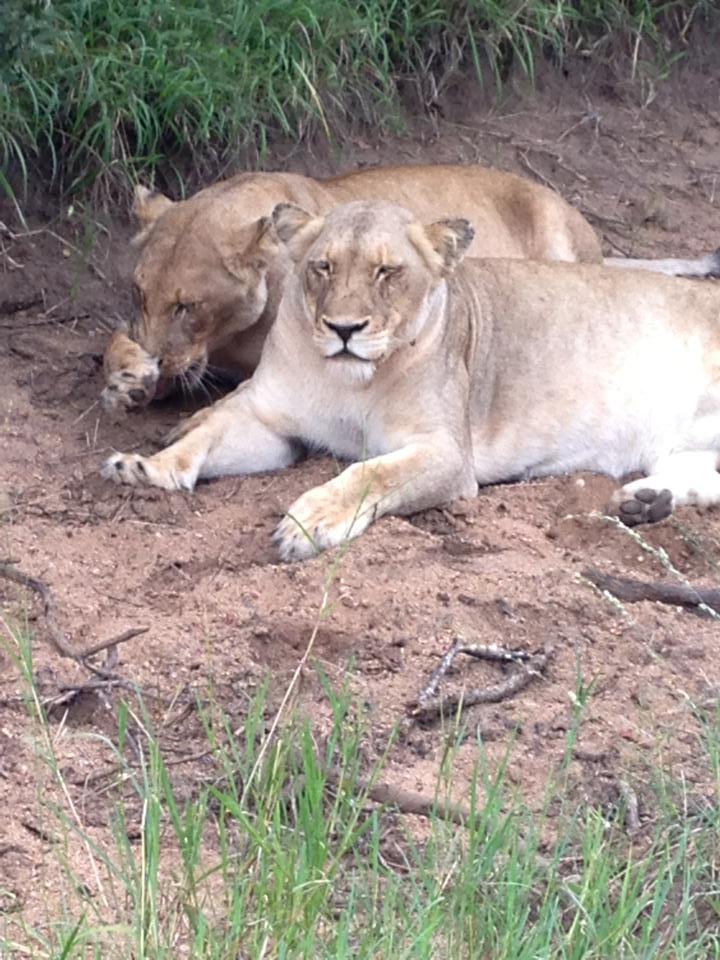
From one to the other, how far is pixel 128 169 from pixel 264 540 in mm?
2151

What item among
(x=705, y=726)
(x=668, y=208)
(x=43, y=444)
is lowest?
(x=668, y=208)

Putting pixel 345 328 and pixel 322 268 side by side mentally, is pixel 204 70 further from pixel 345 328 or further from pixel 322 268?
pixel 345 328

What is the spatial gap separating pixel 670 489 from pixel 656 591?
3.00 ft

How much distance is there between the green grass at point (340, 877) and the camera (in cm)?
279

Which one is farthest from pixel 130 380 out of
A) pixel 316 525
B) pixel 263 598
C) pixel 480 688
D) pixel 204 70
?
pixel 480 688

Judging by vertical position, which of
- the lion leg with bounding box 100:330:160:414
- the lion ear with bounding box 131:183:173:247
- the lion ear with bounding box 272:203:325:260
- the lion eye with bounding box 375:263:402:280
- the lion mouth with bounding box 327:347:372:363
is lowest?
the lion leg with bounding box 100:330:160:414

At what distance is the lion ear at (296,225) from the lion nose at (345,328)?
0.40 meters

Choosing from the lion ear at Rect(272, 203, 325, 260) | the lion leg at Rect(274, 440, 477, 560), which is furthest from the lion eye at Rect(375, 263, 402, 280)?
the lion leg at Rect(274, 440, 477, 560)

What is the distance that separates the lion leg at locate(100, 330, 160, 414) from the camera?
17.8ft

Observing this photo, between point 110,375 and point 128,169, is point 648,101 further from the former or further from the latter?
point 110,375

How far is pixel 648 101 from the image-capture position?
26.7 ft

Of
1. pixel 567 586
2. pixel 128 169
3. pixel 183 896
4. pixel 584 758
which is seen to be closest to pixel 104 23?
pixel 128 169

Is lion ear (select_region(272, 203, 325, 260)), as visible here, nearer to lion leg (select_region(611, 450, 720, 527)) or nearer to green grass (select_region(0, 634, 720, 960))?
lion leg (select_region(611, 450, 720, 527))

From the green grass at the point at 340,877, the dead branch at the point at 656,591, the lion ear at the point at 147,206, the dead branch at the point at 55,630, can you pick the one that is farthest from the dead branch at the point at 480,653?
the lion ear at the point at 147,206
